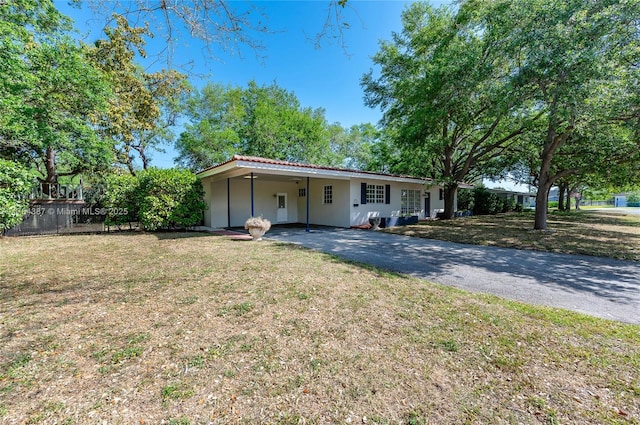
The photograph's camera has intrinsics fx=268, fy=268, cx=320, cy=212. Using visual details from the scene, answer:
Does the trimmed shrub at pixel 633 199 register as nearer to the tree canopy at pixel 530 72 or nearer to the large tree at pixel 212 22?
the tree canopy at pixel 530 72

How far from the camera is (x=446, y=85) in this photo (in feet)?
30.7

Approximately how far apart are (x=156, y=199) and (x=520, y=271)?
38.2 ft

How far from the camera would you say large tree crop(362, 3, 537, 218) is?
8.33 metres

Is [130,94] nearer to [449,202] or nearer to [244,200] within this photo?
[244,200]

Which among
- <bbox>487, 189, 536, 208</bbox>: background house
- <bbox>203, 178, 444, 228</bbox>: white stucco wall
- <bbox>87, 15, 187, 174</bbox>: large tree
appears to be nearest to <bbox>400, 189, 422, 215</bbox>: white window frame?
<bbox>203, 178, 444, 228</bbox>: white stucco wall

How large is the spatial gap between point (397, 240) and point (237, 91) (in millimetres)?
21880

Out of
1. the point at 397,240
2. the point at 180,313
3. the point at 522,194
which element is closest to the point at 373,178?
the point at 397,240

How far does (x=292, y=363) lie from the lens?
248 centimetres

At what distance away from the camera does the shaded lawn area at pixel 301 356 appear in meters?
1.96

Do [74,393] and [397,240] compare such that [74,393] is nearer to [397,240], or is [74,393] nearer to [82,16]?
[82,16]

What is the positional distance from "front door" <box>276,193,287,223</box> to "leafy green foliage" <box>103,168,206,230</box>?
453 cm

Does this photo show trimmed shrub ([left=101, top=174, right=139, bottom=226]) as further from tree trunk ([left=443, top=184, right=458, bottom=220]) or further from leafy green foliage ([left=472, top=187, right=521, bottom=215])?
leafy green foliage ([left=472, top=187, right=521, bottom=215])

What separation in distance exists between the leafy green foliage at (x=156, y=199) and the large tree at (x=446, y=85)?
9782mm

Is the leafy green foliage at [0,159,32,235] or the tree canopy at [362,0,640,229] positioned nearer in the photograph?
the leafy green foliage at [0,159,32,235]
